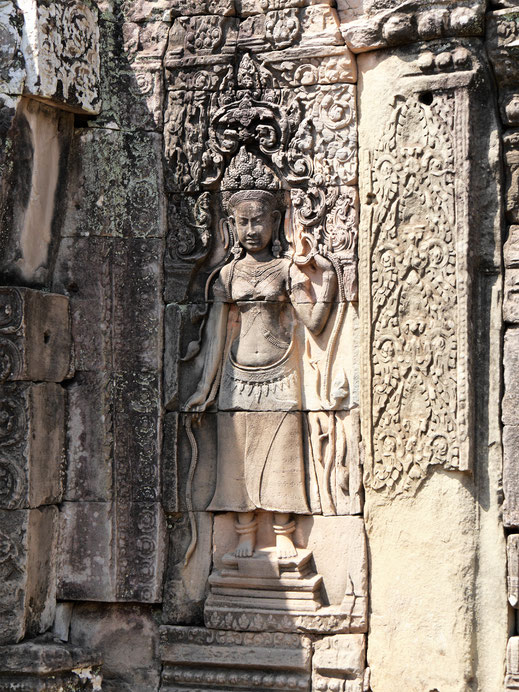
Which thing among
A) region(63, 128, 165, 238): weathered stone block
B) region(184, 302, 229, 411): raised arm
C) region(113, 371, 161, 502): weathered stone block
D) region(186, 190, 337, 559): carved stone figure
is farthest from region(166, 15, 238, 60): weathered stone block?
region(113, 371, 161, 502): weathered stone block

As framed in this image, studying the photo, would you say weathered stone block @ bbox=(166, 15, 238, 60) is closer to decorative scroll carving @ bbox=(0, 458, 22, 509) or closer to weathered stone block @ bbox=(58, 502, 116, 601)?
decorative scroll carving @ bbox=(0, 458, 22, 509)

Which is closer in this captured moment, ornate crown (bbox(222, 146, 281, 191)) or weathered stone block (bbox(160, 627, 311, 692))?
weathered stone block (bbox(160, 627, 311, 692))

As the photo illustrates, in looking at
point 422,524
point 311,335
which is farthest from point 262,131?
point 422,524

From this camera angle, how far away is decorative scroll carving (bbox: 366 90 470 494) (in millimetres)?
6043

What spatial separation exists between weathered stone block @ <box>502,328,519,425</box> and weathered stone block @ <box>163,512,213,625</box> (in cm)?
184

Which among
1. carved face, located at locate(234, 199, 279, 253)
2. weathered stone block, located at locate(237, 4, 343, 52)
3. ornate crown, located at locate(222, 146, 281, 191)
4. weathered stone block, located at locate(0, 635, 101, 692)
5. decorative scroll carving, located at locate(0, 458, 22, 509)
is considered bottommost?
weathered stone block, located at locate(0, 635, 101, 692)

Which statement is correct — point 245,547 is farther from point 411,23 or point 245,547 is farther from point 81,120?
point 411,23

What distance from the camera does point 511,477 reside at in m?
6.00

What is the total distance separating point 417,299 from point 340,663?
80.9 inches

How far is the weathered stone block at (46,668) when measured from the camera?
6.23m

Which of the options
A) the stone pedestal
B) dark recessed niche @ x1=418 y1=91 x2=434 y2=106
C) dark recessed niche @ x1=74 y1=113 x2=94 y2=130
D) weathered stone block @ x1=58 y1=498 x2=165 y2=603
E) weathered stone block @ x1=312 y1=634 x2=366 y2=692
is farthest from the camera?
dark recessed niche @ x1=74 y1=113 x2=94 y2=130

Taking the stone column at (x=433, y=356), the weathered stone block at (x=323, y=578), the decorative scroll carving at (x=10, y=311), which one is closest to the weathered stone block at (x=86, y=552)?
the weathered stone block at (x=323, y=578)

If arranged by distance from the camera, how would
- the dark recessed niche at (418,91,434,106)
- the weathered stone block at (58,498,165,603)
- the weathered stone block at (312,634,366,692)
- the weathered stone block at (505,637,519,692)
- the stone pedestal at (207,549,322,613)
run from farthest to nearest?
the weathered stone block at (58,498,165,603) → the stone pedestal at (207,549,322,613) → the weathered stone block at (312,634,366,692) → the dark recessed niche at (418,91,434,106) → the weathered stone block at (505,637,519,692)

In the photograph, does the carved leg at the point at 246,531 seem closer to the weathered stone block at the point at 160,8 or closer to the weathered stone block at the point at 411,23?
the weathered stone block at the point at 411,23
